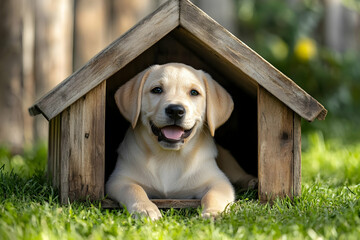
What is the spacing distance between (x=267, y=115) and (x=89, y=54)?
17.4 feet

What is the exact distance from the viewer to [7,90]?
672 centimetres

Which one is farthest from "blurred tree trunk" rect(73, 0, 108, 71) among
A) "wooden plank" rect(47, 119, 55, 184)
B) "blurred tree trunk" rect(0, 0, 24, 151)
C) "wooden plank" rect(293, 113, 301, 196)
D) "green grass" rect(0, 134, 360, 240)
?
"wooden plank" rect(293, 113, 301, 196)

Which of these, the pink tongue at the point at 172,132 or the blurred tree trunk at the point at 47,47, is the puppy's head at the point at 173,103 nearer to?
the pink tongue at the point at 172,132

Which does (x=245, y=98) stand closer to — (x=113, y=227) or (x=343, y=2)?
(x=113, y=227)

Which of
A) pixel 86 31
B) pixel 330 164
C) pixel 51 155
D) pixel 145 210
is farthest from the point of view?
pixel 86 31

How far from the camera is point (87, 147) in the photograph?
391 centimetres

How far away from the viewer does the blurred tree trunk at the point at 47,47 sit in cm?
766

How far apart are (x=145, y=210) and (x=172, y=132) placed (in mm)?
736

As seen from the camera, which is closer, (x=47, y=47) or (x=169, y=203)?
(x=169, y=203)

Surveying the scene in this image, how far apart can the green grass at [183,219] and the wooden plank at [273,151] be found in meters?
0.13

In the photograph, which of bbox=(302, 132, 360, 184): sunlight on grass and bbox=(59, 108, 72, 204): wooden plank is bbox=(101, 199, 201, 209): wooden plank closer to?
bbox=(59, 108, 72, 204): wooden plank

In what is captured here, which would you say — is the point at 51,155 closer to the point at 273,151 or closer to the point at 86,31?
the point at 273,151

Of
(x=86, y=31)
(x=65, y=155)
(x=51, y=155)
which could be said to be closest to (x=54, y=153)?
(x=51, y=155)

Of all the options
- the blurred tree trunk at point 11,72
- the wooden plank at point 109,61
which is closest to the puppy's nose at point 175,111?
the wooden plank at point 109,61
